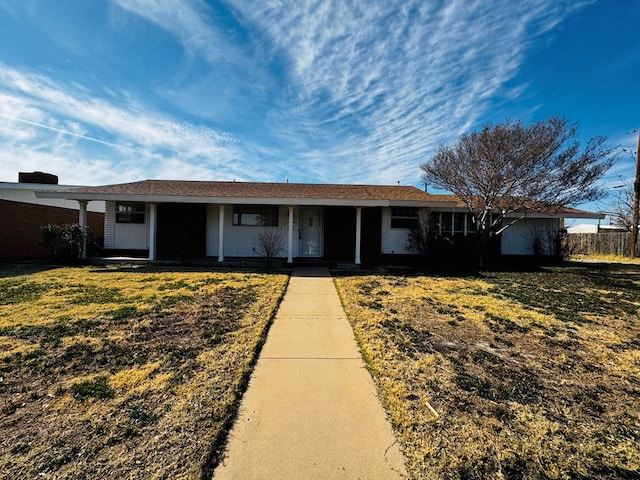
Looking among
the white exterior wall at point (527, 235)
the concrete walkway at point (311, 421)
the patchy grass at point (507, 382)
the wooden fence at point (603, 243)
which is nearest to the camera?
the concrete walkway at point (311, 421)

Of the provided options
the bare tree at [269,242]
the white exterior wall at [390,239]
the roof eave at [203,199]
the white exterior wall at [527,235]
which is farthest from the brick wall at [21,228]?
the white exterior wall at [527,235]

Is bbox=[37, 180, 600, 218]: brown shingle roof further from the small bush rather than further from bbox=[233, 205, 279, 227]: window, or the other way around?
the small bush

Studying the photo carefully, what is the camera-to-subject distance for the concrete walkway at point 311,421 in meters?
2.20

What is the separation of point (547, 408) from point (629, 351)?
8.38ft

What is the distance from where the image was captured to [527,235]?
16.1m

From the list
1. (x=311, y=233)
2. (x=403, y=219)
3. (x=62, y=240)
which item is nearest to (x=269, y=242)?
(x=311, y=233)

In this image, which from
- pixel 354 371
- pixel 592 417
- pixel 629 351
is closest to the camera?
pixel 592 417

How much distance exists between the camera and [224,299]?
23.1ft

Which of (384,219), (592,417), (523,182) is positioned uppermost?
(523,182)

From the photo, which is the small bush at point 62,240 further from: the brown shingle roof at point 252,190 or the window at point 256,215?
the window at point 256,215

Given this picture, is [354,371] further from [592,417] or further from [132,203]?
[132,203]

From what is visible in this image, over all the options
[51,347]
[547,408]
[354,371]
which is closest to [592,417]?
[547,408]

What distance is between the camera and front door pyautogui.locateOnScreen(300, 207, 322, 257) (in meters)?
14.4

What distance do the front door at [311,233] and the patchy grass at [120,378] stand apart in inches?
285
